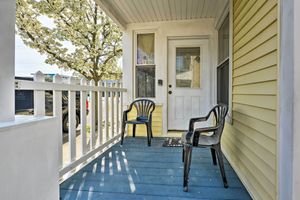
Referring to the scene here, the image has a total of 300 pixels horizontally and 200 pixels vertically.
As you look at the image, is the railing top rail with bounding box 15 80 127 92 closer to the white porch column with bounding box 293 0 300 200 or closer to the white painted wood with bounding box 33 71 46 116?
the white painted wood with bounding box 33 71 46 116

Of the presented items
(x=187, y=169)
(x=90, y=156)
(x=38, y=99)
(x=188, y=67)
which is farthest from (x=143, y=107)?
(x=38, y=99)

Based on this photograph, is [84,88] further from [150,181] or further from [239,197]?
[239,197]

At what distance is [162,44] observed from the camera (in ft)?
14.6

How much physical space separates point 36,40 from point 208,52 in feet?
18.6

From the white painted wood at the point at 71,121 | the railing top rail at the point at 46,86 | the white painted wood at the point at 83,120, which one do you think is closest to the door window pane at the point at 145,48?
the railing top rail at the point at 46,86

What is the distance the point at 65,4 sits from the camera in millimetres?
7160

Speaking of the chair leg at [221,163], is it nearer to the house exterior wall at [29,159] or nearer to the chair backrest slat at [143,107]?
the house exterior wall at [29,159]

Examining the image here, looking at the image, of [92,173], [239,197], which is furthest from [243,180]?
[92,173]

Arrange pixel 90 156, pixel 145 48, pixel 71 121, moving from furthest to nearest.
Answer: pixel 145 48
pixel 90 156
pixel 71 121

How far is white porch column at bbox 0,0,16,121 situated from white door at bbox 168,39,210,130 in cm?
362

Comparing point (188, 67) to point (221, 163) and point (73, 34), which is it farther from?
point (73, 34)

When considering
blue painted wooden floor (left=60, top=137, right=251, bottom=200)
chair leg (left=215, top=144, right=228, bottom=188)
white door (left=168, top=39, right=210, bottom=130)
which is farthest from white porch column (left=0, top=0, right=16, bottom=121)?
white door (left=168, top=39, right=210, bottom=130)

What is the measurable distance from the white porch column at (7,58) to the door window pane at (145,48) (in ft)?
11.6

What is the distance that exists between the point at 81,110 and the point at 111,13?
6.40ft
